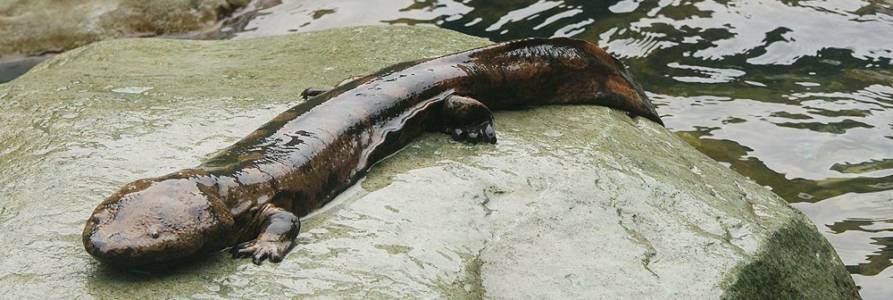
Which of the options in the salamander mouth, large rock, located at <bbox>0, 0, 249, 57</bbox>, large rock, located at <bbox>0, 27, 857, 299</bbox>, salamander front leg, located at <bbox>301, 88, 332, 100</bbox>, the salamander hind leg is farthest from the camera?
large rock, located at <bbox>0, 0, 249, 57</bbox>

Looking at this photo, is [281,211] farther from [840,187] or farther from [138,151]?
[840,187]

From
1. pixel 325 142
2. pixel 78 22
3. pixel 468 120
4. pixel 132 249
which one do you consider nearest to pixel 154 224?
pixel 132 249

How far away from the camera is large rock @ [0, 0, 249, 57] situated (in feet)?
34.3

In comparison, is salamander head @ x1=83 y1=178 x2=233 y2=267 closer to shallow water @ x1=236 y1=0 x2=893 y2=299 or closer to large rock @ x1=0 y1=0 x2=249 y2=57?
shallow water @ x1=236 y1=0 x2=893 y2=299

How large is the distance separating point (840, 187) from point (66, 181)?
558cm

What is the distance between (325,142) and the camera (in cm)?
516

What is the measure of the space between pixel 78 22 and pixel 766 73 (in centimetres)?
685

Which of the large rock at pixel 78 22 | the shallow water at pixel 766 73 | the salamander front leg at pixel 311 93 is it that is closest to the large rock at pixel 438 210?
the salamander front leg at pixel 311 93

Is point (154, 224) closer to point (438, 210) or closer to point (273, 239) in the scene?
point (273, 239)

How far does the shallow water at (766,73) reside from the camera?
7734 mm

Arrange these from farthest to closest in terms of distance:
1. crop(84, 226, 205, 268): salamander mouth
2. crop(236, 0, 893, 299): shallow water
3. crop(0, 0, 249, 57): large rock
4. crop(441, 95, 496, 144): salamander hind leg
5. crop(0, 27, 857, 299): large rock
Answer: crop(0, 0, 249, 57): large rock < crop(236, 0, 893, 299): shallow water < crop(441, 95, 496, 144): salamander hind leg < crop(0, 27, 857, 299): large rock < crop(84, 226, 205, 268): salamander mouth

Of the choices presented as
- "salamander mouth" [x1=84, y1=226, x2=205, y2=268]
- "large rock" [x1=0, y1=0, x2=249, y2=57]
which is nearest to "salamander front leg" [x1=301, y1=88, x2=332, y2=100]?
"salamander mouth" [x1=84, y1=226, x2=205, y2=268]

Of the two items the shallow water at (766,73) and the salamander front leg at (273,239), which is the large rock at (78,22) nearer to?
the shallow water at (766,73)

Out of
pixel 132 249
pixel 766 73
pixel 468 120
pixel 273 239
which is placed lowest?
pixel 766 73
